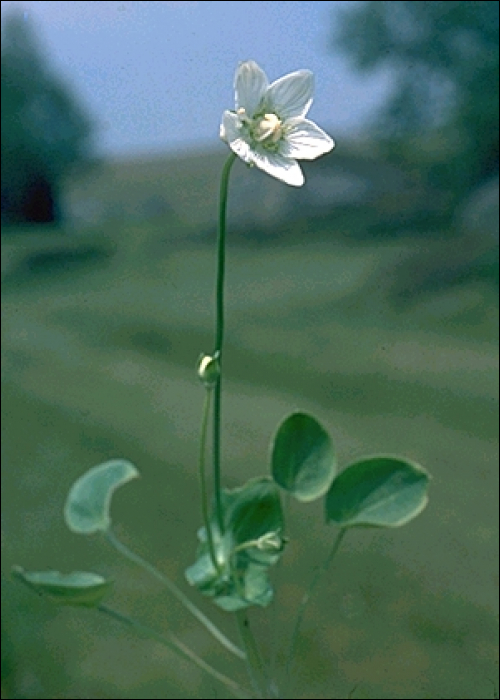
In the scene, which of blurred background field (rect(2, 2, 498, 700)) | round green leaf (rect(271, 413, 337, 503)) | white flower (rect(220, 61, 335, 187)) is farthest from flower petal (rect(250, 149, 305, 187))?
blurred background field (rect(2, 2, 498, 700))

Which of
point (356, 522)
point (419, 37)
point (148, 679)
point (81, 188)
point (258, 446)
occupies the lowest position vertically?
point (148, 679)

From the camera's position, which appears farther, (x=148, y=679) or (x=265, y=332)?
(x=265, y=332)

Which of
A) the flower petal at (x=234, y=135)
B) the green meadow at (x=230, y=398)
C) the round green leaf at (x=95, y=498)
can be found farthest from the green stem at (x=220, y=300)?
the green meadow at (x=230, y=398)

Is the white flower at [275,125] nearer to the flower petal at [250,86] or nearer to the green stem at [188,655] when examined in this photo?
the flower petal at [250,86]

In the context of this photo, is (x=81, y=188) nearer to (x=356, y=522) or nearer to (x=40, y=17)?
(x=40, y=17)

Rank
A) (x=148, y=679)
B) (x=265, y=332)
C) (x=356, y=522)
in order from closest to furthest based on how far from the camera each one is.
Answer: (x=356, y=522)
(x=148, y=679)
(x=265, y=332)

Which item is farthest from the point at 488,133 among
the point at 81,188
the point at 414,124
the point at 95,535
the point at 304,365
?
the point at 95,535
